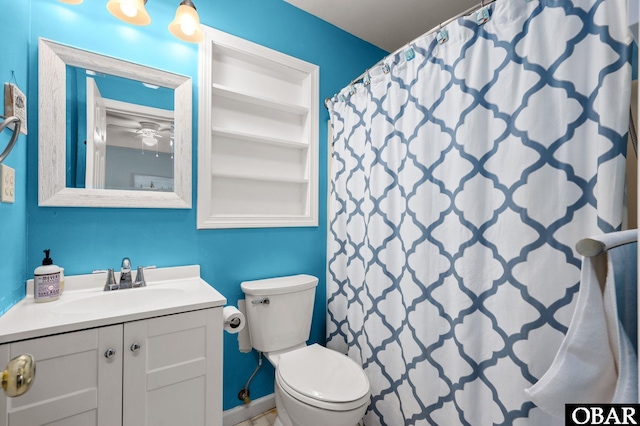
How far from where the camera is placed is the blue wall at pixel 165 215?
1.09 m

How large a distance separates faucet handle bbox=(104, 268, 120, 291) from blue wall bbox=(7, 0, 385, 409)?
0.06 meters

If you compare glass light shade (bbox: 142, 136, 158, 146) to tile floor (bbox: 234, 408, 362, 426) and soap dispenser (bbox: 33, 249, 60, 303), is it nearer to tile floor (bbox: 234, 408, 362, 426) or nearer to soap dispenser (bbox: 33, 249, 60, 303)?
soap dispenser (bbox: 33, 249, 60, 303)

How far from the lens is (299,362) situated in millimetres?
1399

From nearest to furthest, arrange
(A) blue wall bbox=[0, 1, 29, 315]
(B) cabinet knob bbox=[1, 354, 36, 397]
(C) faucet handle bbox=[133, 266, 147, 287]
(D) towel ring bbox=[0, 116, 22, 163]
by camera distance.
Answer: (B) cabinet knob bbox=[1, 354, 36, 397] → (D) towel ring bbox=[0, 116, 22, 163] → (A) blue wall bbox=[0, 1, 29, 315] → (C) faucet handle bbox=[133, 266, 147, 287]

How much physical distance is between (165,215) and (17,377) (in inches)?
38.1

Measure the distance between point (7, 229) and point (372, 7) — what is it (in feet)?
7.01

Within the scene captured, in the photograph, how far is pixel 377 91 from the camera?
155 centimetres

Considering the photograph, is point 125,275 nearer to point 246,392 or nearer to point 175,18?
point 246,392

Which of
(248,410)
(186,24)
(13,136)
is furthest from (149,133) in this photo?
(248,410)

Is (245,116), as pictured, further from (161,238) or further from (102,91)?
(161,238)

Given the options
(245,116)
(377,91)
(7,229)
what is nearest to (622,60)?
(377,91)

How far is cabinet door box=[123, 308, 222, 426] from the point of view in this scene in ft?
3.03

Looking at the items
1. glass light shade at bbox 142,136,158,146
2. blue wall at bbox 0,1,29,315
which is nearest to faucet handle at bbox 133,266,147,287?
blue wall at bbox 0,1,29,315

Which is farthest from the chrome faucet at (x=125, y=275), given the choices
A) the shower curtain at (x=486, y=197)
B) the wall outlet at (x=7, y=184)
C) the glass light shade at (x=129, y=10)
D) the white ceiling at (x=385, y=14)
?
the white ceiling at (x=385, y=14)
